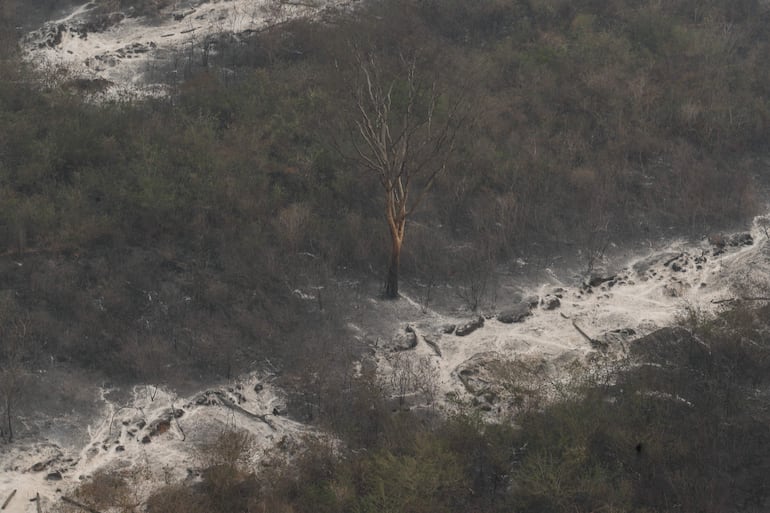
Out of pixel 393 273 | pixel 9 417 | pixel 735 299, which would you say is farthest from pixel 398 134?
pixel 9 417

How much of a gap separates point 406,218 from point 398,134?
2458 mm

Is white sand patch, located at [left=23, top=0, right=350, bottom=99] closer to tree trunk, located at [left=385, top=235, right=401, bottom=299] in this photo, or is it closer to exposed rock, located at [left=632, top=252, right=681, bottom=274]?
tree trunk, located at [left=385, top=235, right=401, bottom=299]

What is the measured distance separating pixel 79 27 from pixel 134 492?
14952mm

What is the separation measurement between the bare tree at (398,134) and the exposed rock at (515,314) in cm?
189

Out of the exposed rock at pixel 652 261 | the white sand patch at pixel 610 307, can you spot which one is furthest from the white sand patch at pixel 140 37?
the exposed rock at pixel 652 261

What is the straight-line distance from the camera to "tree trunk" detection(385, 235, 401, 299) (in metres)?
14.2

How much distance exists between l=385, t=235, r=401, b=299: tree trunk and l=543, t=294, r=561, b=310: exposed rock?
2624mm

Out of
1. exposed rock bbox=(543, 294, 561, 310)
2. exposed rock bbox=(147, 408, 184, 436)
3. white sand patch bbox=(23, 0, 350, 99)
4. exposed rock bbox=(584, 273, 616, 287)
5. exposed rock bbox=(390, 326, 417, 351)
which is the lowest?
exposed rock bbox=(584, 273, 616, 287)

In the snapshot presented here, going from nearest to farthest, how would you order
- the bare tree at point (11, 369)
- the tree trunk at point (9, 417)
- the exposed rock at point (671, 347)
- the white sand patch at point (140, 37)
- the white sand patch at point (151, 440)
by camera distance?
1. the white sand patch at point (151, 440)
2. the tree trunk at point (9, 417)
3. the bare tree at point (11, 369)
4. the exposed rock at point (671, 347)
5. the white sand patch at point (140, 37)

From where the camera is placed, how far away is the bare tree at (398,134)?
13.9 metres

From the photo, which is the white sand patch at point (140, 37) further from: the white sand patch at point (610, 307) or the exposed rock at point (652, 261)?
the exposed rock at point (652, 261)

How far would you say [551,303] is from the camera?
14.5 metres

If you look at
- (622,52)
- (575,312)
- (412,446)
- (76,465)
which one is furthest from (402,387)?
(622,52)

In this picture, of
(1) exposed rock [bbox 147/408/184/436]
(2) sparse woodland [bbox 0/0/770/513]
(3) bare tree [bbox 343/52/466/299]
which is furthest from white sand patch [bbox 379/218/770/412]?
(1) exposed rock [bbox 147/408/184/436]
